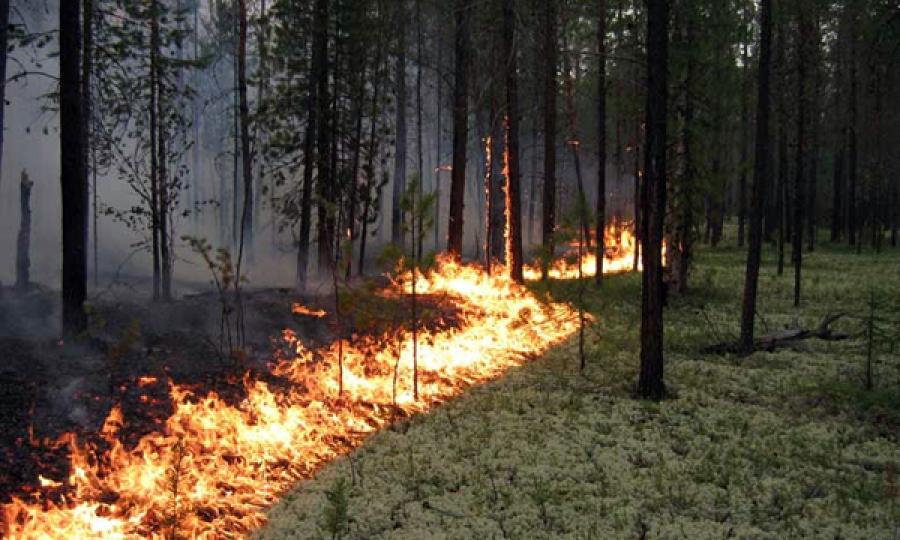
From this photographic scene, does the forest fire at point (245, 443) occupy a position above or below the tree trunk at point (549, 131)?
below

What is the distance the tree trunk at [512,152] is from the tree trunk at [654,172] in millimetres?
9491

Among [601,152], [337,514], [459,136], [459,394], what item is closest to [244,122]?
[459,136]

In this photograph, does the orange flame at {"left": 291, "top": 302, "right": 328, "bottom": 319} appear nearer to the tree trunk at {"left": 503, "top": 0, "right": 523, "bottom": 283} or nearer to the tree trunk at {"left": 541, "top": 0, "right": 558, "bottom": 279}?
the tree trunk at {"left": 503, "top": 0, "right": 523, "bottom": 283}

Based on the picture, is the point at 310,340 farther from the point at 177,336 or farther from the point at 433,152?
the point at 433,152

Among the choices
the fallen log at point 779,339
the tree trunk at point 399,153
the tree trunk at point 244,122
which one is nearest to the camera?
the fallen log at point 779,339

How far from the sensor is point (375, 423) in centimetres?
852

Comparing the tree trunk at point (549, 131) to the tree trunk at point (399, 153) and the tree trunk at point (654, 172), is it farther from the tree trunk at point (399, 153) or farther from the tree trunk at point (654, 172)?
the tree trunk at point (654, 172)

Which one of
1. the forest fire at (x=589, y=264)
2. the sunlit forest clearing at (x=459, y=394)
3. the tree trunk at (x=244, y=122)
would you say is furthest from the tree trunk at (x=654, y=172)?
the tree trunk at (x=244, y=122)

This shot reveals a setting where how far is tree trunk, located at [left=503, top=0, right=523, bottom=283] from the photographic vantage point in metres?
18.5

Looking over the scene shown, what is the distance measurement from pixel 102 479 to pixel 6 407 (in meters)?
1.94

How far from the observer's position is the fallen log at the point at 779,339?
40.8 feet

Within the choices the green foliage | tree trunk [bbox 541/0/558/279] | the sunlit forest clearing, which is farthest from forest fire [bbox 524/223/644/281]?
the green foliage

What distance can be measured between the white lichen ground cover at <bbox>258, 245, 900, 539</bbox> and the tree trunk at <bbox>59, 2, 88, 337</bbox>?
16.6ft

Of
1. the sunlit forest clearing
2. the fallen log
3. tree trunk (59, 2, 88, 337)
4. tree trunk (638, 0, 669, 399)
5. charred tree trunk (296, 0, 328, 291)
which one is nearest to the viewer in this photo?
the sunlit forest clearing
